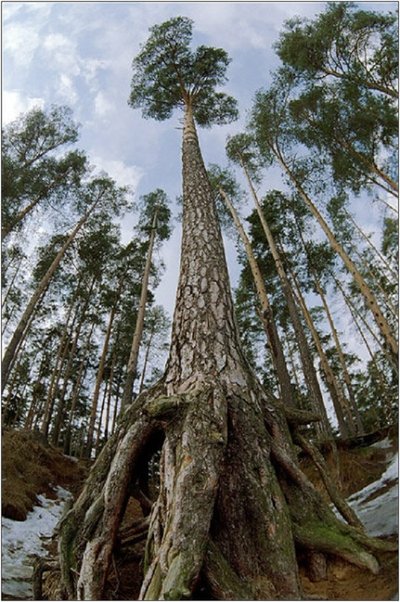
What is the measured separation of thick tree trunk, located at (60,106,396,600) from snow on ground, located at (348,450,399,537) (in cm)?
135

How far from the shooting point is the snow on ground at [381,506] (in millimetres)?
3504

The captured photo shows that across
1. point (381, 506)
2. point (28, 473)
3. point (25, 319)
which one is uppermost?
point (25, 319)

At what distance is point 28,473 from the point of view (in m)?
9.02

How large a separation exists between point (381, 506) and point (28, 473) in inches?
301

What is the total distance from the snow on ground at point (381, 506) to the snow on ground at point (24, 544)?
3.08 m

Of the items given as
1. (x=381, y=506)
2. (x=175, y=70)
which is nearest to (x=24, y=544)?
(x=381, y=506)

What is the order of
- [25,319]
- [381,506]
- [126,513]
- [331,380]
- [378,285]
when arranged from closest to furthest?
[381,506]
[126,513]
[25,319]
[331,380]
[378,285]

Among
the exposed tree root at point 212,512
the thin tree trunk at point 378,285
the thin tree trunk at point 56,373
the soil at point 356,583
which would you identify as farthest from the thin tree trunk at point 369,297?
the thin tree trunk at point 56,373

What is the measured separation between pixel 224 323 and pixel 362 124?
9755 mm

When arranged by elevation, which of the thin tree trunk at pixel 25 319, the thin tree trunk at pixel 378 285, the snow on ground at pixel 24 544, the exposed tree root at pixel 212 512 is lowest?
the snow on ground at pixel 24 544

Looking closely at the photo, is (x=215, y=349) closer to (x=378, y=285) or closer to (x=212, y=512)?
(x=212, y=512)

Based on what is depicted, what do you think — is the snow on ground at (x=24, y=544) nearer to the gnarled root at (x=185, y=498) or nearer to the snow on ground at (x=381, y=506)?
the gnarled root at (x=185, y=498)

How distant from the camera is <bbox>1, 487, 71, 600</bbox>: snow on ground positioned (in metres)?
3.78

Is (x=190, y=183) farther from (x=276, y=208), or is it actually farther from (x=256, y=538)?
(x=276, y=208)
